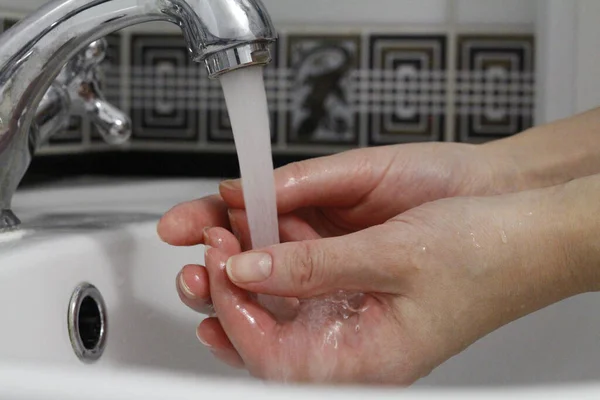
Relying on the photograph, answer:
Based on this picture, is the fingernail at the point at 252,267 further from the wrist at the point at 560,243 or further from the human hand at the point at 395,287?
the wrist at the point at 560,243

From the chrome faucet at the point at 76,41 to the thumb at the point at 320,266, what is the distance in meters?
0.10

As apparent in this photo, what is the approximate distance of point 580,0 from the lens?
3.04 feet

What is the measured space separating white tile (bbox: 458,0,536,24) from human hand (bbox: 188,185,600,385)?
601mm

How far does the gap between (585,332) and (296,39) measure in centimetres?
61

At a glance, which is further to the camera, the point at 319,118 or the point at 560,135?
the point at 319,118

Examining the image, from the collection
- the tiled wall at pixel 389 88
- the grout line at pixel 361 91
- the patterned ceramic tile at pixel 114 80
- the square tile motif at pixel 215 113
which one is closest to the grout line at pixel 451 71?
the tiled wall at pixel 389 88

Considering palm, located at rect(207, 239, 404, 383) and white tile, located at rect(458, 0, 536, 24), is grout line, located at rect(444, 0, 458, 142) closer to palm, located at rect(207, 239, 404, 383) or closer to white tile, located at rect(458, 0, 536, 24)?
white tile, located at rect(458, 0, 536, 24)

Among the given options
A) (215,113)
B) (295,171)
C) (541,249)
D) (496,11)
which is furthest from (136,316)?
(496,11)

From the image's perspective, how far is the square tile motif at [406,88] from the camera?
3.39 feet

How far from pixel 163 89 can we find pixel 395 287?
737 millimetres

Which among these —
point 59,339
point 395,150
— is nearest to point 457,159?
point 395,150

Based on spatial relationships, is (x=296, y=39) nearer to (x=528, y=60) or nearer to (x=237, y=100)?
(x=528, y=60)

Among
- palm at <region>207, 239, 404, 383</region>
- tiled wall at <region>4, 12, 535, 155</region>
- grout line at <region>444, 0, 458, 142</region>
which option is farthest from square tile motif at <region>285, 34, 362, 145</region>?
palm at <region>207, 239, 404, 383</region>

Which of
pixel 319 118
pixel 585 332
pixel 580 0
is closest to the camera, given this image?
pixel 585 332
